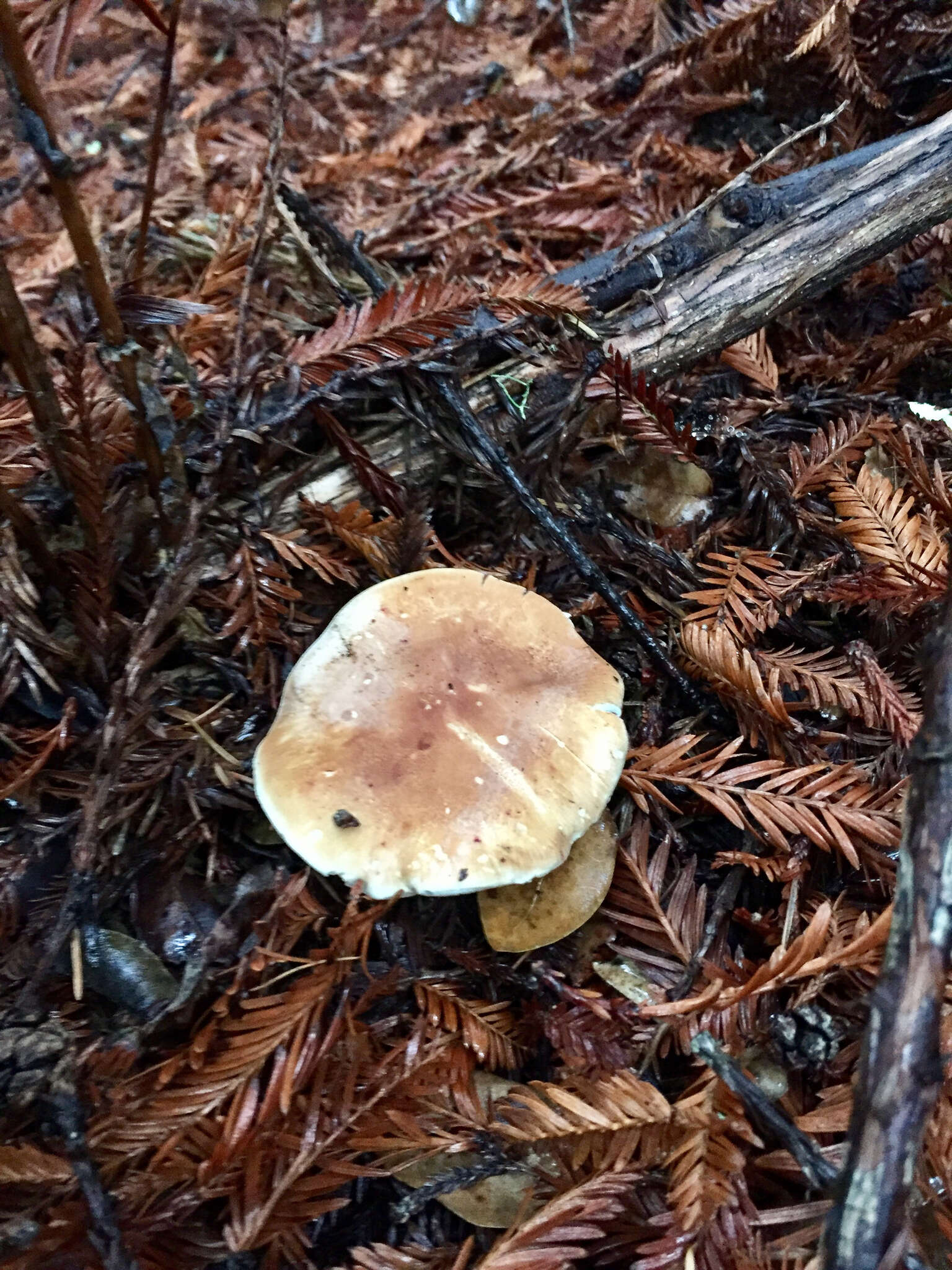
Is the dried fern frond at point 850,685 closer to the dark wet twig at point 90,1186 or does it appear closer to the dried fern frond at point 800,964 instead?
the dried fern frond at point 800,964

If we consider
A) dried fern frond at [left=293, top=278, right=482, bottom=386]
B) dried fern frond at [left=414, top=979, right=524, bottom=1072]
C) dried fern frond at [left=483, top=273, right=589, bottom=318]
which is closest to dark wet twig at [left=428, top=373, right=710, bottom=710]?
dried fern frond at [left=293, top=278, right=482, bottom=386]

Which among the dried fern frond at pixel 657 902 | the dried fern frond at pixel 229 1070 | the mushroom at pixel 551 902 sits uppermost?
the dried fern frond at pixel 229 1070

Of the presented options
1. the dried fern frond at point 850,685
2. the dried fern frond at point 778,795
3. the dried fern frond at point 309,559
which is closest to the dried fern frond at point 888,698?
the dried fern frond at point 850,685

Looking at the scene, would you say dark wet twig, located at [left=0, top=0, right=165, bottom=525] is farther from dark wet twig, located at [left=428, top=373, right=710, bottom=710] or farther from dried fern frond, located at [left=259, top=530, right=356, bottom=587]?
dark wet twig, located at [left=428, top=373, right=710, bottom=710]

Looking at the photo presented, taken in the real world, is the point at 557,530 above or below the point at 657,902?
above

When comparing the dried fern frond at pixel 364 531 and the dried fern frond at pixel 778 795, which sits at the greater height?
the dried fern frond at pixel 364 531

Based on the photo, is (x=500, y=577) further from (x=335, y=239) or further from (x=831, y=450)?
(x=335, y=239)

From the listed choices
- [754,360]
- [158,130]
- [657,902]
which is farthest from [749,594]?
[158,130]
